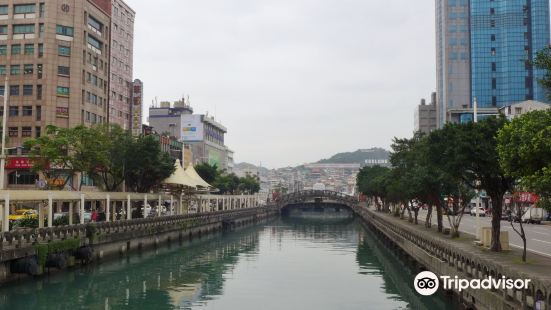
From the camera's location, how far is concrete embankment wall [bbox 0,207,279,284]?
32.2 meters

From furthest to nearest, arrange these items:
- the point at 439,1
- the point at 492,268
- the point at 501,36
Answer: the point at 439,1 < the point at 501,36 < the point at 492,268

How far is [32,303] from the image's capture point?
28906mm

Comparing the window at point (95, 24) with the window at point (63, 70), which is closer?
the window at point (63, 70)

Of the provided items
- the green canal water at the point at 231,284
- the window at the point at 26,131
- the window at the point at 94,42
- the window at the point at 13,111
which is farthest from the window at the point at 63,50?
the green canal water at the point at 231,284

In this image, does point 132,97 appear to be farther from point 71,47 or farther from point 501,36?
point 501,36

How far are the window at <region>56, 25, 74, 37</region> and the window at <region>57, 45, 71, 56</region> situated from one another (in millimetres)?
2064

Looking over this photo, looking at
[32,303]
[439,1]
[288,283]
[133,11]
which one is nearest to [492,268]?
[288,283]

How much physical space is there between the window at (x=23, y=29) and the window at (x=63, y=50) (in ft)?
16.1

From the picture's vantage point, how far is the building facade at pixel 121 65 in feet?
326

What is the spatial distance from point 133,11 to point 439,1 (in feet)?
346

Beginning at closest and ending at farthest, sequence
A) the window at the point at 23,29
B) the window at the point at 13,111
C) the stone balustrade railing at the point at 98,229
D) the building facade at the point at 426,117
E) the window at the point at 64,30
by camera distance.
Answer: the stone balustrade railing at the point at 98,229
the window at the point at 13,111
the window at the point at 23,29
the window at the point at 64,30
the building facade at the point at 426,117

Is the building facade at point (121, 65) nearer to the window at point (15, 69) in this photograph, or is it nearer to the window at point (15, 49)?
the window at point (15, 69)

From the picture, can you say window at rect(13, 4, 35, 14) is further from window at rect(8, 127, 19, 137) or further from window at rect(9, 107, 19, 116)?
window at rect(8, 127, 19, 137)

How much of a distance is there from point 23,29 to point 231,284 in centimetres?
6580
